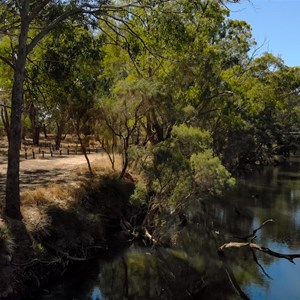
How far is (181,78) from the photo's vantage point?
91.7 feet

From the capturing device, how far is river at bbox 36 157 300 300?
1578 centimetres

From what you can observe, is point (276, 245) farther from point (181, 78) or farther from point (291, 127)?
point (291, 127)

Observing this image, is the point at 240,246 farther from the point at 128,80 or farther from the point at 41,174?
the point at 41,174

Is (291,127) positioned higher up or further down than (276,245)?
higher up

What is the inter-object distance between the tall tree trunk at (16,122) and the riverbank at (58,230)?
75 centimetres

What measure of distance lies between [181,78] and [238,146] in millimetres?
20058

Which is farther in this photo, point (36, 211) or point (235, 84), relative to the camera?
point (235, 84)

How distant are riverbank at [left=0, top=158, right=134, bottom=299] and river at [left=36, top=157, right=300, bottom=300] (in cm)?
71

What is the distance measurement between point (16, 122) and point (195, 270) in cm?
930

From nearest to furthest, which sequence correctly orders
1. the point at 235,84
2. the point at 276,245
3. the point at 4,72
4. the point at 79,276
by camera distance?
the point at 79,276 < the point at 276,245 < the point at 4,72 < the point at 235,84

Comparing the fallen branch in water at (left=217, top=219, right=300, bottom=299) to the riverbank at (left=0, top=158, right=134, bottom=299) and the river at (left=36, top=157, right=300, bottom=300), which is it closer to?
the river at (left=36, top=157, right=300, bottom=300)

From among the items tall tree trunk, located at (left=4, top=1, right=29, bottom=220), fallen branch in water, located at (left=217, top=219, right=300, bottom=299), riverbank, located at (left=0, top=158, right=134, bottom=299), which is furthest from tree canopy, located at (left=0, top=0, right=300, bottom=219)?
fallen branch in water, located at (left=217, top=219, right=300, bottom=299)

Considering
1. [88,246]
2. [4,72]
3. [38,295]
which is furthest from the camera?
[4,72]

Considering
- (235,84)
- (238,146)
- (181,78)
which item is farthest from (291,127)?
(181,78)
